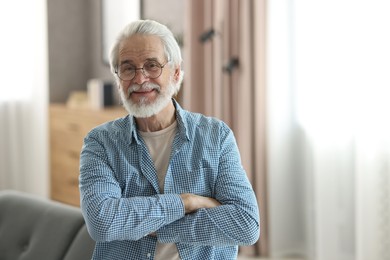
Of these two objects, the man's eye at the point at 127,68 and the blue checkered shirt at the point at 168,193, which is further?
the man's eye at the point at 127,68

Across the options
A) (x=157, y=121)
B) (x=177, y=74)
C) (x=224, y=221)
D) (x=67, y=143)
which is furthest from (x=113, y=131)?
(x=67, y=143)

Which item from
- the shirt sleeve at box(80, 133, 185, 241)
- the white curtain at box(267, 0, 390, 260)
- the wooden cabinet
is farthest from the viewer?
the wooden cabinet

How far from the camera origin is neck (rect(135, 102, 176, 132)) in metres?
1.87

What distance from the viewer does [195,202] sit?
1.73 metres

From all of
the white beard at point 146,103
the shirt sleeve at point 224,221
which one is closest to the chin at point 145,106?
the white beard at point 146,103

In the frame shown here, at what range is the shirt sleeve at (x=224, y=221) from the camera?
5.58 feet

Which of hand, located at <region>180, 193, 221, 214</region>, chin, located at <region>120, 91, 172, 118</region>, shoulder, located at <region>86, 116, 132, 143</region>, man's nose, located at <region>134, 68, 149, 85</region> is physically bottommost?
hand, located at <region>180, 193, 221, 214</region>

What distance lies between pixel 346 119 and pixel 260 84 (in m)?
0.56

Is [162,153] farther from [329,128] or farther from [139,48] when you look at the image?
[329,128]

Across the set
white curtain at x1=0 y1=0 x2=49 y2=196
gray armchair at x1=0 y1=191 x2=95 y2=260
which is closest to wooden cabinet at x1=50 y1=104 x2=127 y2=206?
white curtain at x1=0 y1=0 x2=49 y2=196

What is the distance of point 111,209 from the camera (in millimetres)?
1682

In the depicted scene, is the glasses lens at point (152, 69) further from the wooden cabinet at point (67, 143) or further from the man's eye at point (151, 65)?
the wooden cabinet at point (67, 143)

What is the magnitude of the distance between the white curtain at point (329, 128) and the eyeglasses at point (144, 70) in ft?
5.68

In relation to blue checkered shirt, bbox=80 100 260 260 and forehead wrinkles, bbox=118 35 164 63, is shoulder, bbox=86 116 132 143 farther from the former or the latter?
forehead wrinkles, bbox=118 35 164 63
